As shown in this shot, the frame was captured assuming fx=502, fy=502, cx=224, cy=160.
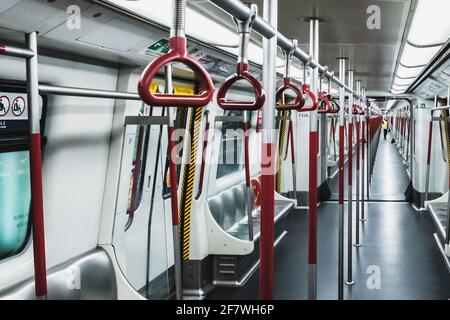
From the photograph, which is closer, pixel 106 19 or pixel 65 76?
pixel 106 19

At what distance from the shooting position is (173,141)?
2.98 meters

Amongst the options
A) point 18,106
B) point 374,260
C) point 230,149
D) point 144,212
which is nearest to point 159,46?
point 18,106

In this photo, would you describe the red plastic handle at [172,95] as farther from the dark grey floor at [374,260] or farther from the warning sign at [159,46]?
the dark grey floor at [374,260]

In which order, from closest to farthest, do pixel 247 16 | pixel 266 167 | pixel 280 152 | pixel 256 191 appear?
pixel 247 16, pixel 266 167, pixel 256 191, pixel 280 152

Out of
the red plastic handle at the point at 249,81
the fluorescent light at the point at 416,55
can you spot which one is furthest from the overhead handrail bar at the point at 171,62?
the fluorescent light at the point at 416,55

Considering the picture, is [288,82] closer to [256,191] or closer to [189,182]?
[189,182]

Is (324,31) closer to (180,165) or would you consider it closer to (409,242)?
(180,165)

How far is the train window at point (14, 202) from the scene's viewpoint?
2891 millimetres

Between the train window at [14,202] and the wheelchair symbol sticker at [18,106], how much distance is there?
23 centimetres

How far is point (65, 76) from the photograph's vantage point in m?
3.26

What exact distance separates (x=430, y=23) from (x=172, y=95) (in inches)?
113

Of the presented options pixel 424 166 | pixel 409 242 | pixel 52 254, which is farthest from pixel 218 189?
pixel 424 166

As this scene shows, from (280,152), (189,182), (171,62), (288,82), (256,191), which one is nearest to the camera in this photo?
(171,62)

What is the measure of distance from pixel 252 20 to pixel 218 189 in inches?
198
